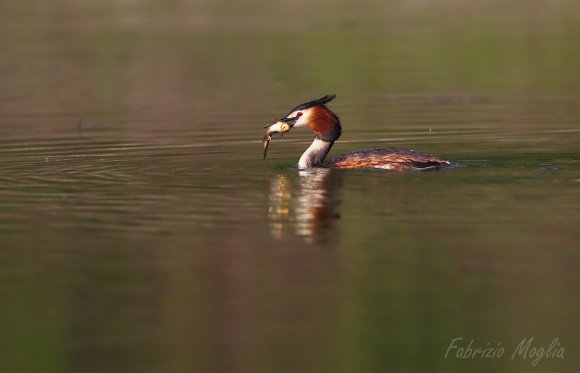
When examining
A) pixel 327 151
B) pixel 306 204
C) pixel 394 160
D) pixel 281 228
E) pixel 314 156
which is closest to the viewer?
pixel 281 228

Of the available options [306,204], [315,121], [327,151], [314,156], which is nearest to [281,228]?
[306,204]

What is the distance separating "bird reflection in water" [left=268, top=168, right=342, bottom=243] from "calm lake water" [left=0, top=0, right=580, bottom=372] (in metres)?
0.04

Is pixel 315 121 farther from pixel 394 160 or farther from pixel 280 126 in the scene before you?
pixel 394 160

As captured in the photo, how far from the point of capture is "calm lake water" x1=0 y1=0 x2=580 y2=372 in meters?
9.77

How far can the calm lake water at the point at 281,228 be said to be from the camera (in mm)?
9766

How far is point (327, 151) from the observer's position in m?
18.0

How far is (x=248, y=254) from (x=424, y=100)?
14.3 metres

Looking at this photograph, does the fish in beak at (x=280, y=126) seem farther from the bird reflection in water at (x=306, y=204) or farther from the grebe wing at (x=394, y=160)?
the grebe wing at (x=394, y=160)
